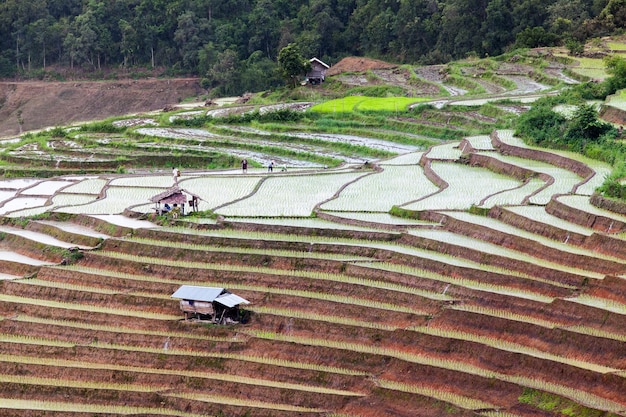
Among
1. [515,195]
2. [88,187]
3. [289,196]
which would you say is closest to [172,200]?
[289,196]

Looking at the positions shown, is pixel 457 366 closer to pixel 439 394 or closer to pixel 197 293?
pixel 439 394

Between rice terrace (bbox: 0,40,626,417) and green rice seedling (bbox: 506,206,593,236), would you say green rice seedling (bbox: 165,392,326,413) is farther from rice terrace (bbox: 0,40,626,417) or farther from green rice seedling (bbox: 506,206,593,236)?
green rice seedling (bbox: 506,206,593,236)

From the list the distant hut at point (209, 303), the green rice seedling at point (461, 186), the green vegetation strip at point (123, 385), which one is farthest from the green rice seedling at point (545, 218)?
the distant hut at point (209, 303)

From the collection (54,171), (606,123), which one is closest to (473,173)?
(606,123)

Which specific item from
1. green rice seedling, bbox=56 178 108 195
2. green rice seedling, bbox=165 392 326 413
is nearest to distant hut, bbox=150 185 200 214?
green rice seedling, bbox=56 178 108 195

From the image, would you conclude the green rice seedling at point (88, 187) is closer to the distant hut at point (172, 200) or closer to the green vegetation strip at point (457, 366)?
the distant hut at point (172, 200)

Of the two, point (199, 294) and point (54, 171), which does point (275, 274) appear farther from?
point (54, 171)
